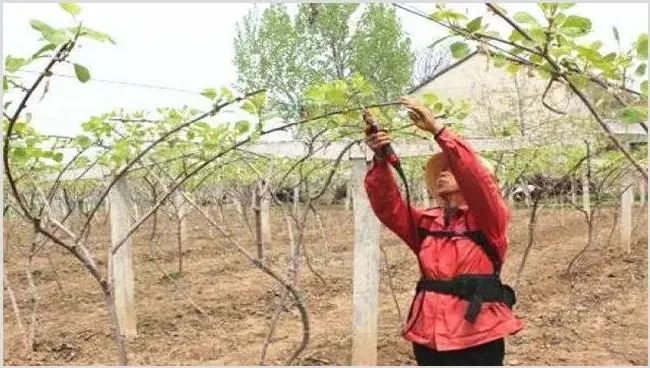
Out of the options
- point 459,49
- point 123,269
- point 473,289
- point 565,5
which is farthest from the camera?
point 123,269

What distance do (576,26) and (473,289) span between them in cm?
115

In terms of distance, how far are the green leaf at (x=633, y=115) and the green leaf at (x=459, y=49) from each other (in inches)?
15.9

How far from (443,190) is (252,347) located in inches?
154

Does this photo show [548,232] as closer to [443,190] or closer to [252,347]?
[252,347]

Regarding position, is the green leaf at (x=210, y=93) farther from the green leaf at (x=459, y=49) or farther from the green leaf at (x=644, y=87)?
the green leaf at (x=644, y=87)

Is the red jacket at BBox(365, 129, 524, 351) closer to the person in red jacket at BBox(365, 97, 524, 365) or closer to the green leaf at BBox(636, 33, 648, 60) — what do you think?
the person in red jacket at BBox(365, 97, 524, 365)

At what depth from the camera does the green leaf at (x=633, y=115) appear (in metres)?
1.67

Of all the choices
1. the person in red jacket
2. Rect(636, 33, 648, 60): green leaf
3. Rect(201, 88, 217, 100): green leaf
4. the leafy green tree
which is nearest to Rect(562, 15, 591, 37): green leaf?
Rect(636, 33, 648, 60): green leaf

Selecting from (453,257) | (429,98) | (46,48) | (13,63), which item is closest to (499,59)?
(453,257)

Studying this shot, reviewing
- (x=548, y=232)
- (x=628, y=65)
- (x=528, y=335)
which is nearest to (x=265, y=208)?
(x=548, y=232)

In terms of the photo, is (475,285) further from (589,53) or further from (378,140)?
(589,53)

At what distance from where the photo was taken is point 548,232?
1403 cm

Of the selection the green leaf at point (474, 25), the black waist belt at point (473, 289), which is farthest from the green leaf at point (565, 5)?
the black waist belt at point (473, 289)

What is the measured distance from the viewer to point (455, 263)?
2615mm
